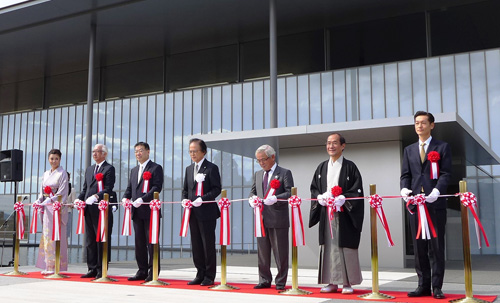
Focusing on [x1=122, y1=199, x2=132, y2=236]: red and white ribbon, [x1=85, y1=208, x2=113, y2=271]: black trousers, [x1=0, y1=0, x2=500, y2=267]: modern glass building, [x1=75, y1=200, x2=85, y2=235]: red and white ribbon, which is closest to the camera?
[x1=122, y1=199, x2=132, y2=236]: red and white ribbon

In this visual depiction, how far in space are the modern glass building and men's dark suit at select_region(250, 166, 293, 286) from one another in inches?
95.5

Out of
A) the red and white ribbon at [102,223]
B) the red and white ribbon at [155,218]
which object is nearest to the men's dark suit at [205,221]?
the red and white ribbon at [155,218]

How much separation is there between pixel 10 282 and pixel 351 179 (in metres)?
4.65

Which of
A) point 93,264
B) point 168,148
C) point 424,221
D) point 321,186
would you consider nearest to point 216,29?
point 168,148

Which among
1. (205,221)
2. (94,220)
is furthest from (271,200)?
(94,220)

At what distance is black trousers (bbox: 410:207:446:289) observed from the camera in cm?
513

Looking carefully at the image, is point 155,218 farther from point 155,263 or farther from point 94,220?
point 94,220

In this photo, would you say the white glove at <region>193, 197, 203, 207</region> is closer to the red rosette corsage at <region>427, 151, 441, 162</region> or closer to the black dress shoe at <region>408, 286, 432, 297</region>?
the black dress shoe at <region>408, 286, 432, 297</region>

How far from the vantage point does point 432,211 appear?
5.23 m

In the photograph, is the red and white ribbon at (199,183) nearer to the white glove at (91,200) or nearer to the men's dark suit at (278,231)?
the men's dark suit at (278,231)

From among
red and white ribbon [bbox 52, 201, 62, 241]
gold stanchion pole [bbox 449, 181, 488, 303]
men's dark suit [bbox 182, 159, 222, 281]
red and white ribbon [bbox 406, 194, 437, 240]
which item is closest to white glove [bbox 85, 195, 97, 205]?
red and white ribbon [bbox 52, 201, 62, 241]

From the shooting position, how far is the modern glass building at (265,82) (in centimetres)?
946

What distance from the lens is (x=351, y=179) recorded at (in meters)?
5.69

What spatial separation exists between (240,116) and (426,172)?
12.8 m
